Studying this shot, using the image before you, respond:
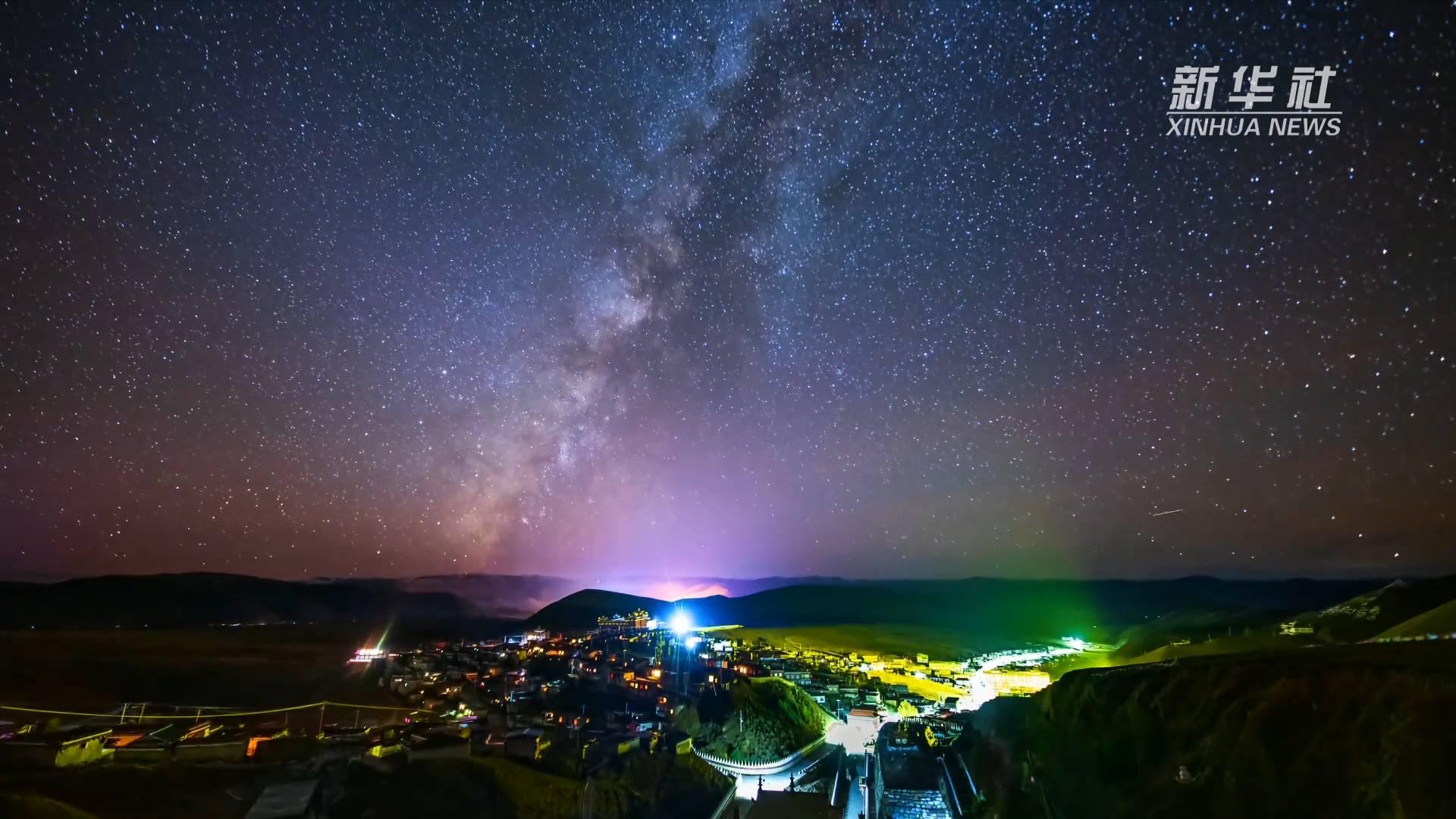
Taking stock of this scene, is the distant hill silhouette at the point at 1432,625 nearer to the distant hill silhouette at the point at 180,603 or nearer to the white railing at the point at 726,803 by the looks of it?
the white railing at the point at 726,803

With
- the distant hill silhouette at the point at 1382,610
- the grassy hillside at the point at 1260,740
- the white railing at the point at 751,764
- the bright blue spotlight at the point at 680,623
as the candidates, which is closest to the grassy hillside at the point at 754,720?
the white railing at the point at 751,764

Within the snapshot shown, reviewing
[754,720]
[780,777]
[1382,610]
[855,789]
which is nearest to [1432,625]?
[1382,610]

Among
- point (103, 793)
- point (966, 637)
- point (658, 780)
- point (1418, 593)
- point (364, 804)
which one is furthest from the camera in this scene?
point (966, 637)

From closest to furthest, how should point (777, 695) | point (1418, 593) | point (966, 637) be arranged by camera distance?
point (1418, 593) < point (777, 695) < point (966, 637)

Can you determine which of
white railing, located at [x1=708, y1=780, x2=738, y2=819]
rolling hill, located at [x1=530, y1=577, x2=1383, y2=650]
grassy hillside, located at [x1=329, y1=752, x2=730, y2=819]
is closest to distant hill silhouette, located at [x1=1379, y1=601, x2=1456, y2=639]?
white railing, located at [x1=708, y1=780, x2=738, y2=819]

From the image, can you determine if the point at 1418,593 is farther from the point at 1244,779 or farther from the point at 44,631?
the point at 44,631

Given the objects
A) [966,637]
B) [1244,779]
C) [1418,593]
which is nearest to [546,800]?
[1244,779]
